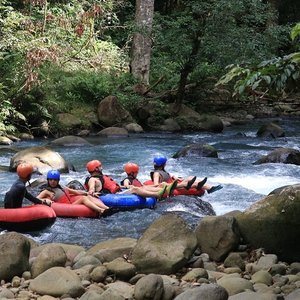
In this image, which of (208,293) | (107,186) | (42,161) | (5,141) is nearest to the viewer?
(208,293)

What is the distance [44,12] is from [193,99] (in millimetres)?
6014

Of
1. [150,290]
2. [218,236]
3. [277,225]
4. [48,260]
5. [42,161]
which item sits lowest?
[42,161]

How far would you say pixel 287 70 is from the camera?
2.68 m

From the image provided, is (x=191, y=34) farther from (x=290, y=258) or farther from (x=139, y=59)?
(x=290, y=258)

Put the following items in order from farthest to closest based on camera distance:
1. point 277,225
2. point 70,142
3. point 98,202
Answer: point 70,142 < point 98,202 < point 277,225

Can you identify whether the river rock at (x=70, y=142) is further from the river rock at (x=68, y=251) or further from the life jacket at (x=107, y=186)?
the river rock at (x=68, y=251)

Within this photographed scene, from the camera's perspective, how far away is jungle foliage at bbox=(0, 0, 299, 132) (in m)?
13.8

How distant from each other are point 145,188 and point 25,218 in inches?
78.5

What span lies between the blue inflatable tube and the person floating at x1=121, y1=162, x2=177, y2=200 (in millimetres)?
101

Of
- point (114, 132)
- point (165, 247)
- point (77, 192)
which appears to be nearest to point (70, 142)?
point (114, 132)

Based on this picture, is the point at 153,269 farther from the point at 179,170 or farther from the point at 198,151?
the point at 198,151

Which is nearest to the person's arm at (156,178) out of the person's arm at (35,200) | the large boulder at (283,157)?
the person's arm at (35,200)

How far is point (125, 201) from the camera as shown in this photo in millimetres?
7445

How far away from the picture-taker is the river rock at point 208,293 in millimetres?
3574
